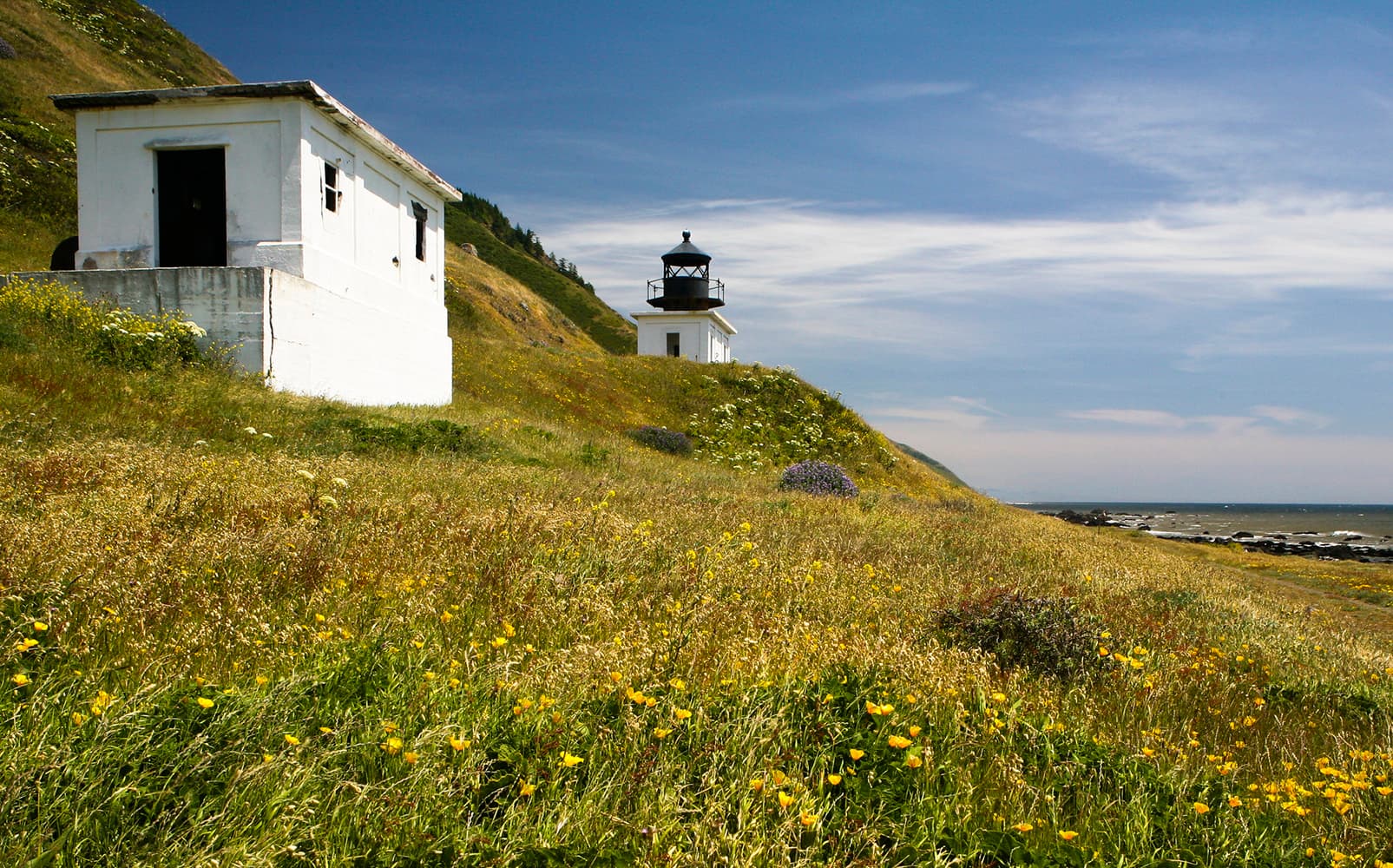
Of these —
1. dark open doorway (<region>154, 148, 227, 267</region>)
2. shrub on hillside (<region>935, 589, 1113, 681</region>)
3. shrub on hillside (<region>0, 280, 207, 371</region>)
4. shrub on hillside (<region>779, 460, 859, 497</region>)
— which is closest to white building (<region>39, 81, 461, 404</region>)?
dark open doorway (<region>154, 148, 227, 267</region>)

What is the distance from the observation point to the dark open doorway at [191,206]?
18891 mm

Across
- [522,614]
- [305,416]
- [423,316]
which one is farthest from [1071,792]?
[423,316]

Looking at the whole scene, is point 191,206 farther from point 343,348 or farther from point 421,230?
point 421,230

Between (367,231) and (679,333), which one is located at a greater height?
(679,333)

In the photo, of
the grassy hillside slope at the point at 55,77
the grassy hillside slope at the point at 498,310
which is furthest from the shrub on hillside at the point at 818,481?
the grassy hillside slope at the point at 498,310

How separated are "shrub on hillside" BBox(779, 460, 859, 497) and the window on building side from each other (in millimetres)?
12599

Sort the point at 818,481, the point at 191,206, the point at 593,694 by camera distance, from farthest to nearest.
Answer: the point at 818,481 < the point at 191,206 < the point at 593,694

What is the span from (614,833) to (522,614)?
8.42ft

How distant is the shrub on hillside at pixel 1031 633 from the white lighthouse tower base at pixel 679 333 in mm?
45531

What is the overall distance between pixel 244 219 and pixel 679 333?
117 feet

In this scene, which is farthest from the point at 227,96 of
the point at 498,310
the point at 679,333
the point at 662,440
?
the point at 498,310

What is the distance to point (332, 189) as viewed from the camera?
63.3 feet

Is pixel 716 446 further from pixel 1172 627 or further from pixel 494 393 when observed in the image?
pixel 1172 627

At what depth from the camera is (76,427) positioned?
35.4 feet
